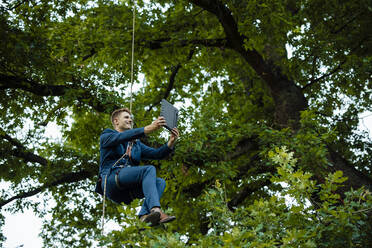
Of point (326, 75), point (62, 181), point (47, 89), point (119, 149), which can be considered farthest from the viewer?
point (326, 75)

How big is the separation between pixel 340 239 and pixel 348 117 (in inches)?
245

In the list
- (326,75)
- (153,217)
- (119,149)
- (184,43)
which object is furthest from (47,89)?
(326,75)

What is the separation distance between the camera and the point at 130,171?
405 cm

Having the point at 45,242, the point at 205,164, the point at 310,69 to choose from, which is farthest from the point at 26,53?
the point at 310,69

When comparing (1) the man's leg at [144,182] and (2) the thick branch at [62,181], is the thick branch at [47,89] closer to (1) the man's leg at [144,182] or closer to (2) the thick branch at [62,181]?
(2) the thick branch at [62,181]

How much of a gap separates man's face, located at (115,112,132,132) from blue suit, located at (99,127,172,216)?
18 cm

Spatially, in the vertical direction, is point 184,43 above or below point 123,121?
above

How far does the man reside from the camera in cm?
386

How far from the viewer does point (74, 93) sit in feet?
24.2

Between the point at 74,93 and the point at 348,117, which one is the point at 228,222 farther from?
the point at 348,117

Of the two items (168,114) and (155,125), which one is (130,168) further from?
(168,114)

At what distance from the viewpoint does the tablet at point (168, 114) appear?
4.10 meters

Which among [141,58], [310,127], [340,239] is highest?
[141,58]

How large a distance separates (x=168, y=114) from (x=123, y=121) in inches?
24.5
